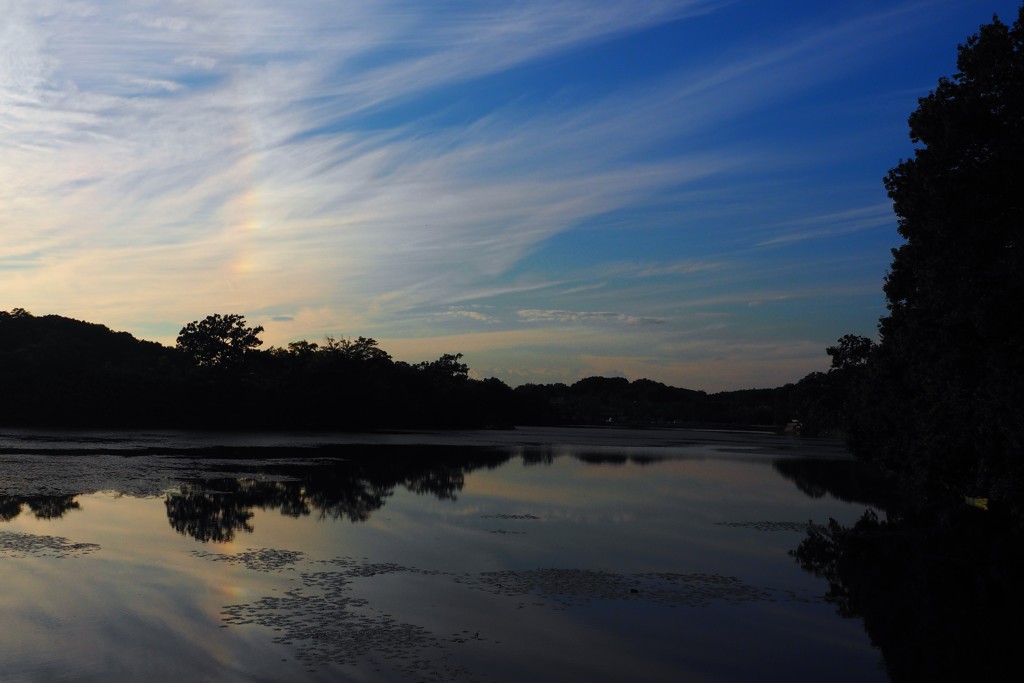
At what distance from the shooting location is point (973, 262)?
20.0 metres

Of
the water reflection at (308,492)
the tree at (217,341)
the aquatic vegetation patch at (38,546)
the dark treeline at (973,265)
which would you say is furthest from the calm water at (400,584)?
the tree at (217,341)

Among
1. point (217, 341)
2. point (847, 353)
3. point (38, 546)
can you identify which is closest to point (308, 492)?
point (38, 546)

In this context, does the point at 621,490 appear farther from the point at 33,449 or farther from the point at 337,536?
the point at 33,449

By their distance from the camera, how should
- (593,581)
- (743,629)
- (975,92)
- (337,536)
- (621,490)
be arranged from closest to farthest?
(743,629) < (593,581) < (975,92) < (337,536) < (621,490)

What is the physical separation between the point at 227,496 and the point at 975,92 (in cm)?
2739

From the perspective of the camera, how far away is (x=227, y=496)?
31.1 meters

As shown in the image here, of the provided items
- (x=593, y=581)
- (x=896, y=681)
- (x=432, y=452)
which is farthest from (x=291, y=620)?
(x=432, y=452)

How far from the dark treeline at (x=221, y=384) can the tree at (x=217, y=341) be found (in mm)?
152

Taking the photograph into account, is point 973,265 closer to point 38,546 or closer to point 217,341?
point 38,546

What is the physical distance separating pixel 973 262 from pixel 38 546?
76.0ft

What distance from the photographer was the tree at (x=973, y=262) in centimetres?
1902

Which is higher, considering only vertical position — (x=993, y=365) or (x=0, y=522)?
(x=993, y=365)

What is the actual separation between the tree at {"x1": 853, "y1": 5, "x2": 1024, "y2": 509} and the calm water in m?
5.72

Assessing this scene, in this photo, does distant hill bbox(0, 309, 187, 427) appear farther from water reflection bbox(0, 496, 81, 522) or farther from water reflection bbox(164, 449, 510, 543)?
water reflection bbox(0, 496, 81, 522)
